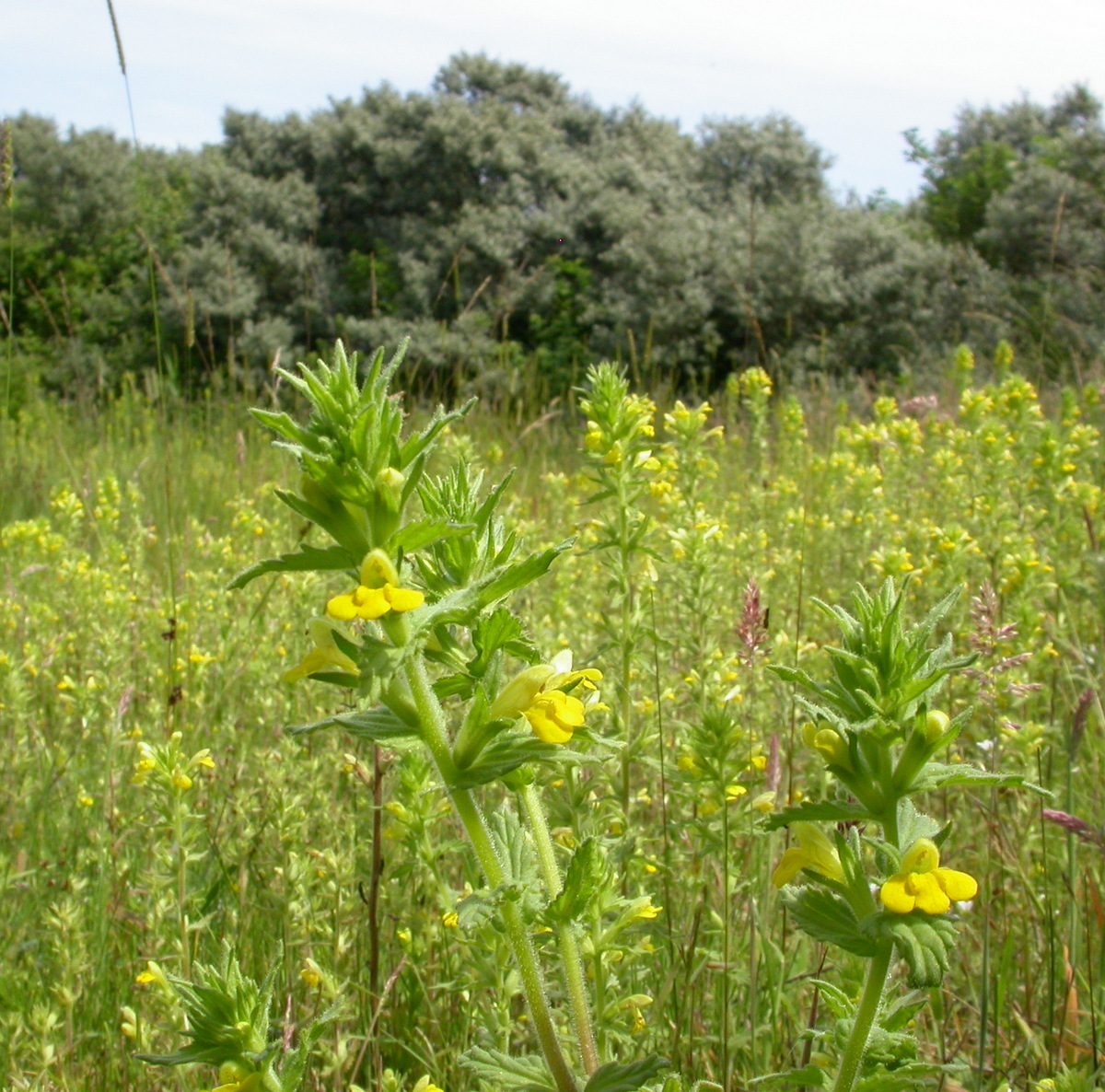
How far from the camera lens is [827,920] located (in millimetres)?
959

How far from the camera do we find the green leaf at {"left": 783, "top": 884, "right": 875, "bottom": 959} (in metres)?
0.94

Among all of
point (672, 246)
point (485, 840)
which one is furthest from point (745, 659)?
point (672, 246)

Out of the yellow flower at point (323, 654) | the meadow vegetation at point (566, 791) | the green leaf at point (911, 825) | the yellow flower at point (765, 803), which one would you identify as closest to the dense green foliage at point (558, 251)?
the meadow vegetation at point (566, 791)

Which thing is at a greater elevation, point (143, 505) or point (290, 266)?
point (290, 266)

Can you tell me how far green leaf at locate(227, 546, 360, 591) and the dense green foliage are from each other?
32.8ft

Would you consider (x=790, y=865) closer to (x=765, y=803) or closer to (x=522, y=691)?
(x=522, y=691)

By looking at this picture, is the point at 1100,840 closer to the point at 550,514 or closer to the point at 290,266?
the point at 550,514

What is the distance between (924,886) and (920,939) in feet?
0.15

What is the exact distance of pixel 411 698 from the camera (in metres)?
1.00

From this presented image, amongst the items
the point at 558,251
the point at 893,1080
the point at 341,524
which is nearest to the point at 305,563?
the point at 341,524

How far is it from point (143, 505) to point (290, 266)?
7924 millimetres

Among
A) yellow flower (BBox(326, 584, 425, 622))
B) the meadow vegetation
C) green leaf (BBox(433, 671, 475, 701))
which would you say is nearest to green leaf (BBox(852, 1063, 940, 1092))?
the meadow vegetation

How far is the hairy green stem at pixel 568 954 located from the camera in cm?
106

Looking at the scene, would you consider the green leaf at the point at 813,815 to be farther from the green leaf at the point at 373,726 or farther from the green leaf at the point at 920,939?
the green leaf at the point at 373,726
